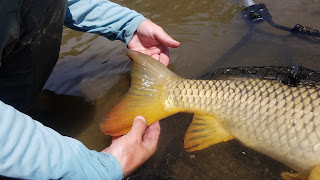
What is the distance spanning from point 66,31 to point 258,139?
6.87 feet

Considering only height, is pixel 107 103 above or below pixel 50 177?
below

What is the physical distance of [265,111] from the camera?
1.43m

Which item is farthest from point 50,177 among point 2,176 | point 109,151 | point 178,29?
point 178,29

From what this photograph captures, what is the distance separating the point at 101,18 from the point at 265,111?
117 centimetres

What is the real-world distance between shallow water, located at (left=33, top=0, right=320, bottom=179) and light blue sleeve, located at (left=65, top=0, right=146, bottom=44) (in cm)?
36

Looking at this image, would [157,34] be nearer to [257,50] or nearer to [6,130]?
[257,50]

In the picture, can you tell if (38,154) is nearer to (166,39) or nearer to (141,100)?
(141,100)

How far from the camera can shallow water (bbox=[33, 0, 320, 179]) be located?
1.53 m

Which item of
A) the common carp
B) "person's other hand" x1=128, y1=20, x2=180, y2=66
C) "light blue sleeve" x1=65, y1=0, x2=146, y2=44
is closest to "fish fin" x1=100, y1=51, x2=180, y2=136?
the common carp

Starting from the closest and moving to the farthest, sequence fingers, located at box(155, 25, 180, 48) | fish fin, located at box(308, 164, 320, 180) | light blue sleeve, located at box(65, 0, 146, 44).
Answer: fish fin, located at box(308, 164, 320, 180) < fingers, located at box(155, 25, 180, 48) < light blue sleeve, located at box(65, 0, 146, 44)

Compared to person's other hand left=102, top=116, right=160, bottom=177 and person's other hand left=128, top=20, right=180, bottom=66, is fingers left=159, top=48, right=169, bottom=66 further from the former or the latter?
person's other hand left=102, top=116, right=160, bottom=177

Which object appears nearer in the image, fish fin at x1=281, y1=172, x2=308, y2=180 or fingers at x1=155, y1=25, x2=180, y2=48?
fish fin at x1=281, y1=172, x2=308, y2=180

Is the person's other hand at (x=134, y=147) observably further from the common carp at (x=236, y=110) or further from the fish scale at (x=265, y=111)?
the fish scale at (x=265, y=111)

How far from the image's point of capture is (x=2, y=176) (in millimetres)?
979
